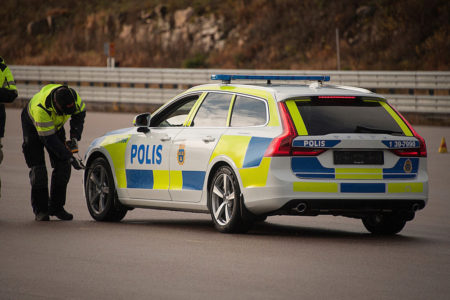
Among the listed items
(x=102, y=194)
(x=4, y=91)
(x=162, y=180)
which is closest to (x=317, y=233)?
(x=162, y=180)

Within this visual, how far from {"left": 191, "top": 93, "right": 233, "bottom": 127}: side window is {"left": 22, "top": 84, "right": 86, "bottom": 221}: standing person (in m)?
1.43

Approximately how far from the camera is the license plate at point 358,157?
10406 mm

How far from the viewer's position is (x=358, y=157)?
34.3ft

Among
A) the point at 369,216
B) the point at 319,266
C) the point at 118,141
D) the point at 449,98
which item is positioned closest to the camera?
the point at 319,266

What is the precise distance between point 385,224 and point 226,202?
1.71m

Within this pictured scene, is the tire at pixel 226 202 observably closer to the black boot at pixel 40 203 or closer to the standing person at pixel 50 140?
the standing person at pixel 50 140

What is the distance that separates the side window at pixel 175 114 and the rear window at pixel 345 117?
1.55m

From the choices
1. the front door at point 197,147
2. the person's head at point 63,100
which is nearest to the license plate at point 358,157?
the front door at point 197,147

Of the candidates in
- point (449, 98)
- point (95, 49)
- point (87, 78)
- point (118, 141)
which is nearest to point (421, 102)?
point (449, 98)

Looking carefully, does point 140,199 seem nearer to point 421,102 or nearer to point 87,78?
point 421,102

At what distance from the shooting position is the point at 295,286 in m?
7.88

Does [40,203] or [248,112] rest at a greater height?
[248,112]

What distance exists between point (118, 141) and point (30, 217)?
1.34 m

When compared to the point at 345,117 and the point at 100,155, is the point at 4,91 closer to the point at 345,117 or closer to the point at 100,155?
the point at 100,155
